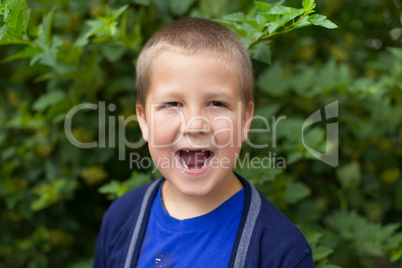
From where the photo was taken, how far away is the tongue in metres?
1.19

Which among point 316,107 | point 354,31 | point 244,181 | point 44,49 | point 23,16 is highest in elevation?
point 23,16

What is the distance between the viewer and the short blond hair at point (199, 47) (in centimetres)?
115

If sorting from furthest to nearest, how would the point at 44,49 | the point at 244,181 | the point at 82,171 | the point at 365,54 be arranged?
the point at 365,54, the point at 82,171, the point at 44,49, the point at 244,181

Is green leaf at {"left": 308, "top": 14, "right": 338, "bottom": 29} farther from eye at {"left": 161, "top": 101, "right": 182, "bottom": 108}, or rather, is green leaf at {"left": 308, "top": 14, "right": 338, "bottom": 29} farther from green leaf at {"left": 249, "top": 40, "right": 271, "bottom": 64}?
eye at {"left": 161, "top": 101, "right": 182, "bottom": 108}

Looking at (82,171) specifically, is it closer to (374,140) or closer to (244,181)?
(244,181)

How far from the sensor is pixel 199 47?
113 cm

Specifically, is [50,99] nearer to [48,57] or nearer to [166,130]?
[48,57]

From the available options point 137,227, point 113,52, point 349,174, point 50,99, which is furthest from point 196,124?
point 349,174

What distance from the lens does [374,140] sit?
2.29 meters

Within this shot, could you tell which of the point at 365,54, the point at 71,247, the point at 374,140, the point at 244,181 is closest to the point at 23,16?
the point at 244,181

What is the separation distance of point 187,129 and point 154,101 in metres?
0.14

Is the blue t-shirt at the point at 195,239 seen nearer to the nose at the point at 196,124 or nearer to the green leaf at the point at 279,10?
the nose at the point at 196,124

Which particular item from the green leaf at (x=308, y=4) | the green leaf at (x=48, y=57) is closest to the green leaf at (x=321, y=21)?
the green leaf at (x=308, y=4)

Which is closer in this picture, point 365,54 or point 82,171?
point 82,171
